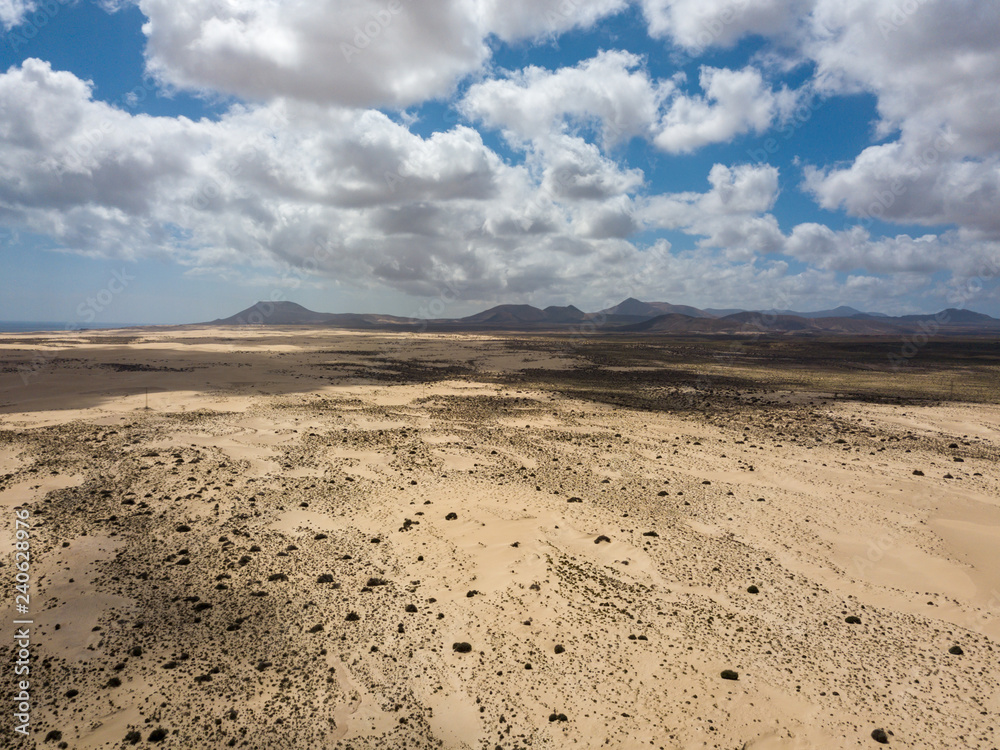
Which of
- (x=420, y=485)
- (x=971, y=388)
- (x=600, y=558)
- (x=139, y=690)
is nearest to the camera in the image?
(x=139, y=690)

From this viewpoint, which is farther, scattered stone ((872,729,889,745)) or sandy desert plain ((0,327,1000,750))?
sandy desert plain ((0,327,1000,750))

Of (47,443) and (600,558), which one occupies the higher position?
(47,443)

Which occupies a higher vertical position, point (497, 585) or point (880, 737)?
point (497, 585)

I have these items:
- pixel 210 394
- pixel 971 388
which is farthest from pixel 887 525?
pixel 971 388

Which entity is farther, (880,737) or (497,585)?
(497,585)

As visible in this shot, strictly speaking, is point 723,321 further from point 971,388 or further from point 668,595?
point 668,595

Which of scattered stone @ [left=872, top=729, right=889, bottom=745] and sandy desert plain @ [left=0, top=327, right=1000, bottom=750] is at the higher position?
sandy desert plain @ [left=0, top=327, right=1000, bottom=750]

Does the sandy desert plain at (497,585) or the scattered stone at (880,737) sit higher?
the sandy desert plain at (497,585)

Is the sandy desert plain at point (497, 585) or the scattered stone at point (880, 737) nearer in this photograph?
the scattered stone at point (880, 737)
